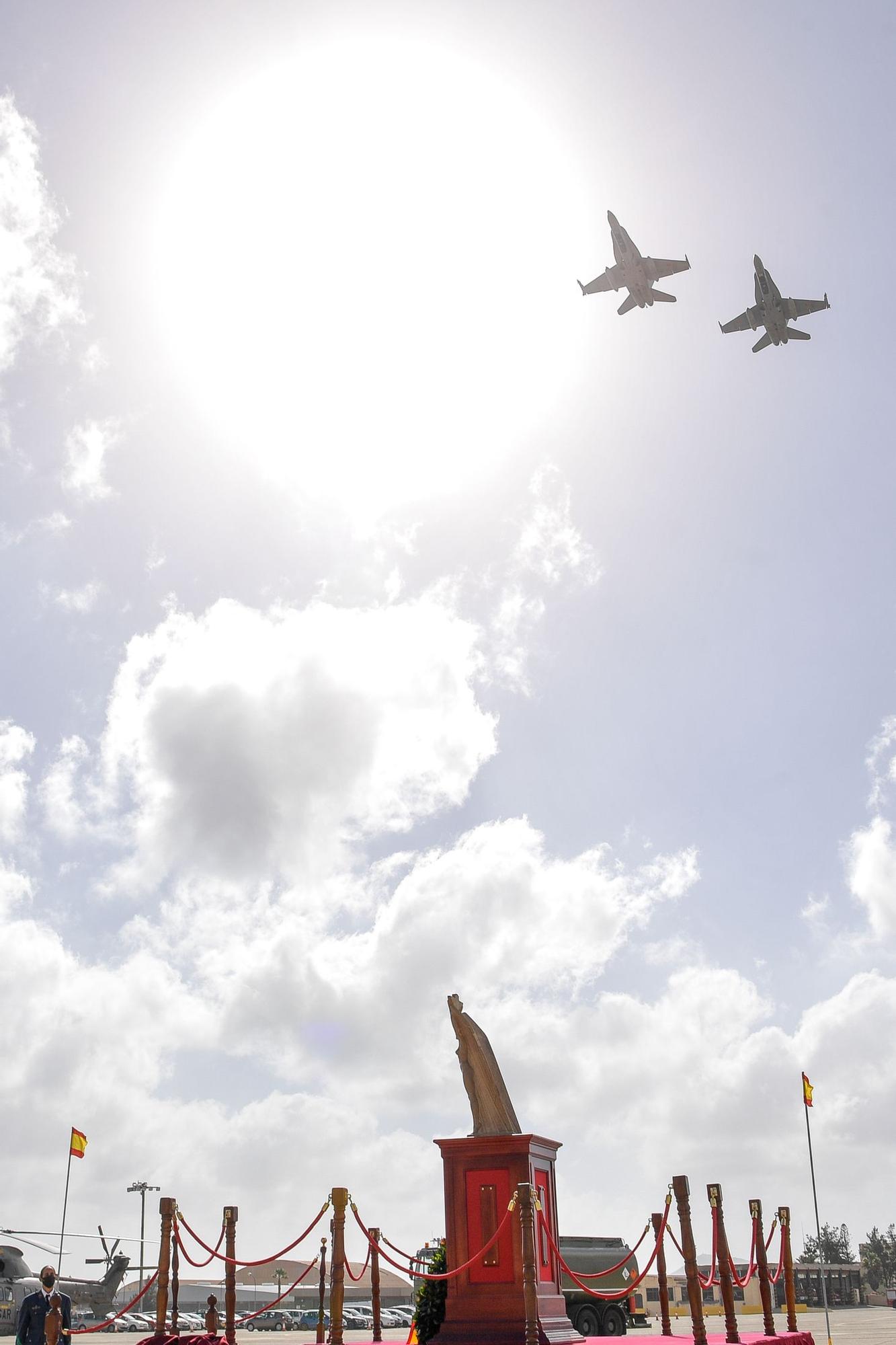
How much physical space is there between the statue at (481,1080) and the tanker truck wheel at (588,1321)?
13375 mm

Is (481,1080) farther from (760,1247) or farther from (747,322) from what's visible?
(747,322)

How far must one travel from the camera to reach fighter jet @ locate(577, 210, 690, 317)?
123 ft

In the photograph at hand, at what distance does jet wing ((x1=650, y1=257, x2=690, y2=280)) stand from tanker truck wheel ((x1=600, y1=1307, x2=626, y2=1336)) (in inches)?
1282

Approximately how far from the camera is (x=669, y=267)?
39.1 m

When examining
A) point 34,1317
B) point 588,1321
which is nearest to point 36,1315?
point 34,1317

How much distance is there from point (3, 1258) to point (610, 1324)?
91.4 ft

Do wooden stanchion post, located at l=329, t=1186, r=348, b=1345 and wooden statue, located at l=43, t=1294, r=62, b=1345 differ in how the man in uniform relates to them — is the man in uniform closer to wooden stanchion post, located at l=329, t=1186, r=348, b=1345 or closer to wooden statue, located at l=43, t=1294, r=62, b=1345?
wooden statue, located at l=43, t=1294, r=62, b=1345

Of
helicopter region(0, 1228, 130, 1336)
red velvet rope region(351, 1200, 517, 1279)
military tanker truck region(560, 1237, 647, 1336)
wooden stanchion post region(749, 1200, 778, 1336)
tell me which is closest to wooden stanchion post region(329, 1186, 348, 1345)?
red velvet rope region(351, 1200, 517, 1279)

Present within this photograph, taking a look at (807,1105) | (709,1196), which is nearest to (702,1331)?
(709,1196)

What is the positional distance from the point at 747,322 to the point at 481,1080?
3407 centimetres

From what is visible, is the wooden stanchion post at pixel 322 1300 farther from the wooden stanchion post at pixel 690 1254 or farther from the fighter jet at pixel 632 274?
the fighter jet at pixel 632 274

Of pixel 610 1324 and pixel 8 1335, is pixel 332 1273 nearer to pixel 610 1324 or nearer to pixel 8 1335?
pixel 610 1324

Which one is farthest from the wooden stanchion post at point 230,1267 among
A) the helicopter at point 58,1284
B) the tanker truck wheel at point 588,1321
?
the helicopter at point 58,1284

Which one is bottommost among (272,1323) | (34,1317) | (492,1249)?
(272,1323)
